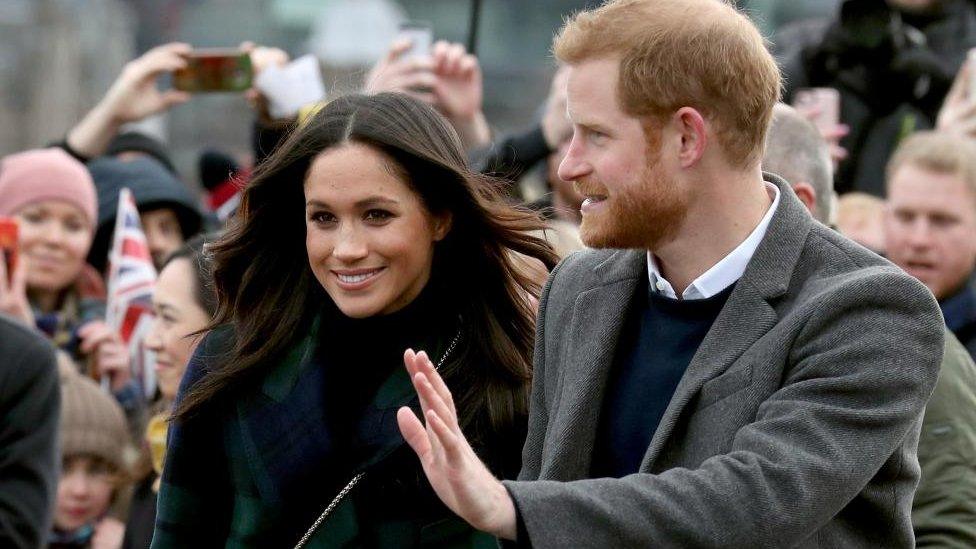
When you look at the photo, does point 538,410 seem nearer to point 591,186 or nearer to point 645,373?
point 645,373

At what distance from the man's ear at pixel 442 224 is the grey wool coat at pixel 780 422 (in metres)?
0.84

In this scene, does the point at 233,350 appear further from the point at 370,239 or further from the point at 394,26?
the point at 394,26

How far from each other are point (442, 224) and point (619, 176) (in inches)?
38.2

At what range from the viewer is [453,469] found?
8.81 feet

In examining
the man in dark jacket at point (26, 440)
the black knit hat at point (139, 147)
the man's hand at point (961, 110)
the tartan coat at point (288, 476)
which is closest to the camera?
the tartan coat at point (288, 476)

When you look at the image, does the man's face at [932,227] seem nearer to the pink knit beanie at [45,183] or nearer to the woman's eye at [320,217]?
the woman's eye at [320,217]

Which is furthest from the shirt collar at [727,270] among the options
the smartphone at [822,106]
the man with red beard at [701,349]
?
the smartphone at [822,106]

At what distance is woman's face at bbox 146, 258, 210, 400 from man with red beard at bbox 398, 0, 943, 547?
2078mm

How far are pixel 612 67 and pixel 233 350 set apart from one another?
1.35 meters

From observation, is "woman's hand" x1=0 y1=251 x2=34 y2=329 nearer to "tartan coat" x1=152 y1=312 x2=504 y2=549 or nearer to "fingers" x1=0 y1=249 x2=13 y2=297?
"fingers" x1=0 y1=249 x2=13 y2=297

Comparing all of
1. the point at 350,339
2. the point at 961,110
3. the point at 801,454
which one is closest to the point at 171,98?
the point at 961,110

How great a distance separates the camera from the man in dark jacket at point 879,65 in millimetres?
6414

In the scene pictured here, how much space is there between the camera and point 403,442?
3730mm

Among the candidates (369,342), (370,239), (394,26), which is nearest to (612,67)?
(370,239)
